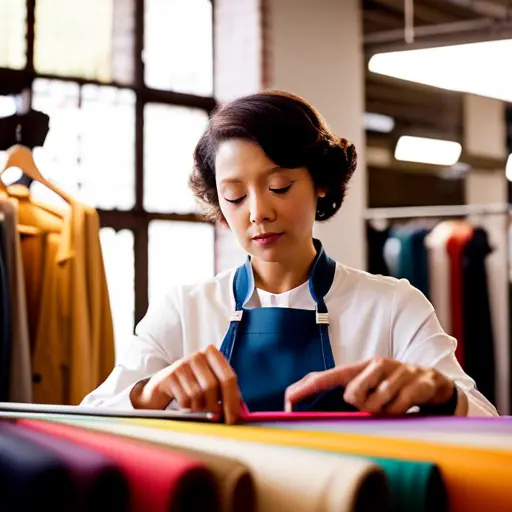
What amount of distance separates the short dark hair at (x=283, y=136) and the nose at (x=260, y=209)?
81mm

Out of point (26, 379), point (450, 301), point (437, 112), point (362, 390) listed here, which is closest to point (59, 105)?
point (26, 379)

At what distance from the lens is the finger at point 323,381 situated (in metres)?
1.21

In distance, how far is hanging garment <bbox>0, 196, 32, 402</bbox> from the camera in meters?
3.27

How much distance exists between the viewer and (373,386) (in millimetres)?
1216

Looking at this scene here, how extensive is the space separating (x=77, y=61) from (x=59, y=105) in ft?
0.87

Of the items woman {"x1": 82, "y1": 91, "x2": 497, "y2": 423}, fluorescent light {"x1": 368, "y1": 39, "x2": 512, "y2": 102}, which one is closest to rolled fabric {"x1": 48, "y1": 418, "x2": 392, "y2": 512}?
woman {"x1": 82, "y1": 91, "x2": 497, "y2": 423}

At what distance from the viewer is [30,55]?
4.64 m

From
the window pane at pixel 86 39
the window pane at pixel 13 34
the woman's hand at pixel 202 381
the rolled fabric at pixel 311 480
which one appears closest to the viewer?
the rolled fabric at pixel 311 480

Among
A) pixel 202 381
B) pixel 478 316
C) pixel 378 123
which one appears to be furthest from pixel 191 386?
pixel 378 123

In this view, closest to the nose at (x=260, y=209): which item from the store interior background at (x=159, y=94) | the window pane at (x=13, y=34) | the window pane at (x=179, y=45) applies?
the store interior background at (x=159, y=94)

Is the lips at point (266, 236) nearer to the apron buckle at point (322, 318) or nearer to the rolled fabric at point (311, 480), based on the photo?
the apron buckle at point (322, 318)

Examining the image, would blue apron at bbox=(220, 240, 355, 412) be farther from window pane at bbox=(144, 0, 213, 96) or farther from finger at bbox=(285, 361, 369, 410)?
window pane at bbox=(144, 0, 213, 96)

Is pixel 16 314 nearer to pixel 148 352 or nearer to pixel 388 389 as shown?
pixel 148 352

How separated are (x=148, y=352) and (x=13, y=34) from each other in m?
3.19
